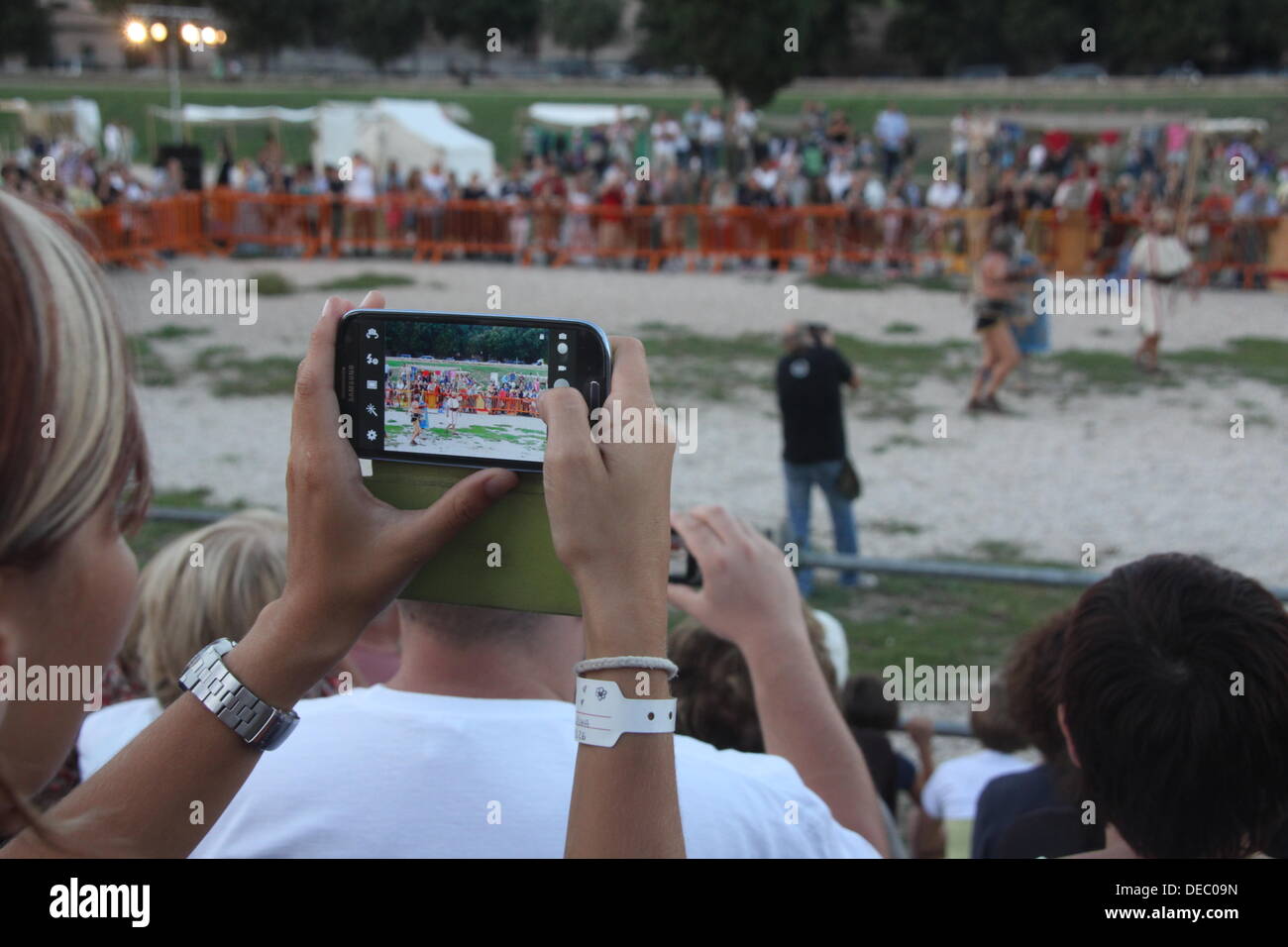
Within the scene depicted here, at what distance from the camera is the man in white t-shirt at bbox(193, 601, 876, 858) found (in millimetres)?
1514

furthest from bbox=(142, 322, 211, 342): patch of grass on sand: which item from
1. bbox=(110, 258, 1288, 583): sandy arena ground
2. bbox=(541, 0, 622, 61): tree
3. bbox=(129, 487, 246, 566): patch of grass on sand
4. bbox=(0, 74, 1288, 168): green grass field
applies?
bbox=(541, 0, 622, 61): tree

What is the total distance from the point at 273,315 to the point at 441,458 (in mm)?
15594

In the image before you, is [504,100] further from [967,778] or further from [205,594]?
[205,594]

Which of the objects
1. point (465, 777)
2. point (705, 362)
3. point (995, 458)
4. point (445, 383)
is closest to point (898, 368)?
point (705, 362)

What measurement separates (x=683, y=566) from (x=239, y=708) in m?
1.07

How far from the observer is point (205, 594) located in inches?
105

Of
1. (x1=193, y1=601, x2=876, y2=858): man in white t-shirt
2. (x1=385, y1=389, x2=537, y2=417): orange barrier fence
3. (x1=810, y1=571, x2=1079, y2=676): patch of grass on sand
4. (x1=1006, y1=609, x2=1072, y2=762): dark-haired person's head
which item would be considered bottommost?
(x1=810, y1=571, x2=1079, y2=676): patch of grass on sand

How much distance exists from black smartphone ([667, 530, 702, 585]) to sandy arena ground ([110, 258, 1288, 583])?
120 inches

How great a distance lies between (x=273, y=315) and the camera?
52.9ft

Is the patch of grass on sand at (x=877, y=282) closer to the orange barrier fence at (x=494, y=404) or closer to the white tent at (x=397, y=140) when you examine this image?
the white tent at (x=397, y=140)

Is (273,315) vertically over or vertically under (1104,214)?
under

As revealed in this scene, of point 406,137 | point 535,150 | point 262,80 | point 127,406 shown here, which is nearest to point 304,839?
point 127,406

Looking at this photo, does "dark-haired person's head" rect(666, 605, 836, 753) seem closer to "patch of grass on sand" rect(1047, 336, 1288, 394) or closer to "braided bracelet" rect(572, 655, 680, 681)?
"braided bracelet" rect(572, 655, 680, 681)

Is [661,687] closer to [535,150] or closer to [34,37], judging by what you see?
[535,150]
